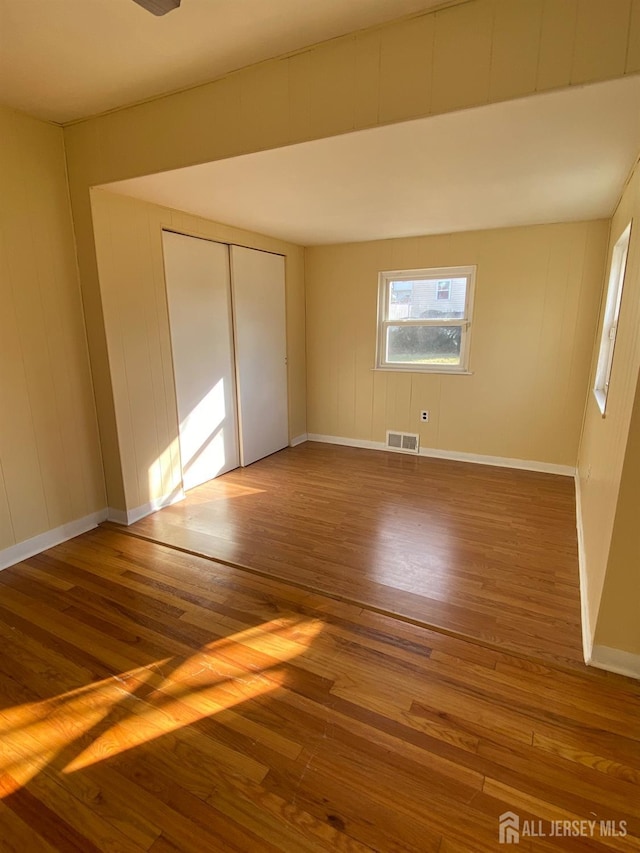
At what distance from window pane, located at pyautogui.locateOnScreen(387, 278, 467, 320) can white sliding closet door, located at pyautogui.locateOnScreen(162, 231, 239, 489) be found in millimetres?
1842

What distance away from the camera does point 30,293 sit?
256cm

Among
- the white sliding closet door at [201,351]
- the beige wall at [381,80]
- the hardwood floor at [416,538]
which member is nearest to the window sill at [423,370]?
the hardwood floor at [416,538]

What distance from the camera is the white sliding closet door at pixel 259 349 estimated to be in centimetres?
407

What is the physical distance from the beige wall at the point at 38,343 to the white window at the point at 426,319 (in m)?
3.05

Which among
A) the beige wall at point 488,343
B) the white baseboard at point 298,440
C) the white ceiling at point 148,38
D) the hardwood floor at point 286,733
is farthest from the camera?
the white baseboard at point 298,440

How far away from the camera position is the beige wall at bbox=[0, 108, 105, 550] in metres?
2.46

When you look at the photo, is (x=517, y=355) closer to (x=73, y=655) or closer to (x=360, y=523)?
(x=360, y=523)

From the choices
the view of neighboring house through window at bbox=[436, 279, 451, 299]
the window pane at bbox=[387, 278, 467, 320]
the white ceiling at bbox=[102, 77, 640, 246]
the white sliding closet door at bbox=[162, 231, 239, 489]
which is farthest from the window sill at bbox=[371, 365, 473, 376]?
the white sliding closet door at bbox=[162, 231, 239, 489]

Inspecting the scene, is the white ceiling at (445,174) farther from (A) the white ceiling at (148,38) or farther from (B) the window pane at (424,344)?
(B) the window pane at (424,344)

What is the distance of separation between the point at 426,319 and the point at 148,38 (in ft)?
11.0

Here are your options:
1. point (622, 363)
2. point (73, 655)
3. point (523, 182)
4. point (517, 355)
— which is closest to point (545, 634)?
point (622, 363)

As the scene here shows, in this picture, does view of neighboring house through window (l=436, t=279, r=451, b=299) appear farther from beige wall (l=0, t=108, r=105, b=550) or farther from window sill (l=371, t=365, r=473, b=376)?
beige wall (l=0, t=108, r=105, b=550)

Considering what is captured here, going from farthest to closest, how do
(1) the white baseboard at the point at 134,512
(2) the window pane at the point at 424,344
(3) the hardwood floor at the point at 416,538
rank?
(2) the window pane at the point at 424,344 → (1) the white baseboard at the point at 134,512 → (3) the hardwood floor at the point at 416,538

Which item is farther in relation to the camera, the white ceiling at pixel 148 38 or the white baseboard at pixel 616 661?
the white baseboard at pixel 616 661
